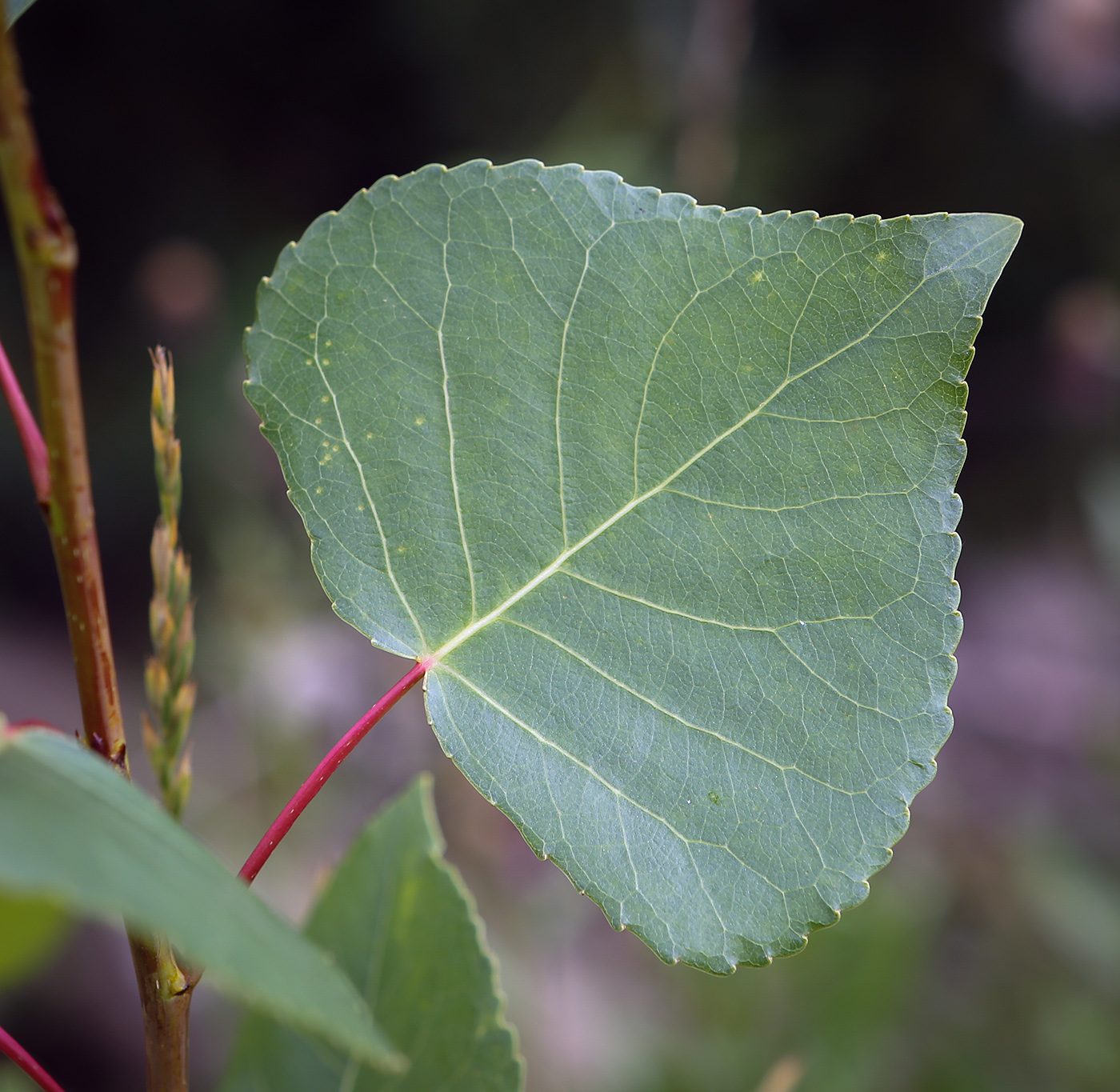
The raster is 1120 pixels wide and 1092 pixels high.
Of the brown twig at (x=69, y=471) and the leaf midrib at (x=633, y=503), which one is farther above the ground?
the leaf midrib at (x=633, y=503)

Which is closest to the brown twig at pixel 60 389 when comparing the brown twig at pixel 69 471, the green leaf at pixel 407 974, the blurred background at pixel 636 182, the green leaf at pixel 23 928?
the brown twig at pixel 69 471

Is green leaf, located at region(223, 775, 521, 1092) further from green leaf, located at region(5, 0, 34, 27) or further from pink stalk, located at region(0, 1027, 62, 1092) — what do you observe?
green leaf, located at region(5, 0, 34, 27)

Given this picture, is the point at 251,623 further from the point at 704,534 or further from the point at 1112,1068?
the point at 1112,1068

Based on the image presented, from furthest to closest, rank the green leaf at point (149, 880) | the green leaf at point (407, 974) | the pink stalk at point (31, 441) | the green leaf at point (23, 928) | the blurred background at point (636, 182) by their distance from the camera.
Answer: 1. the blurred background at point (636, 182)
2. the green leaf at point (23, 928)
3. the green leaf at point (407, 974)
4. the pink stalk at point (31, 441)
5. the green leaf at point (149, 880)

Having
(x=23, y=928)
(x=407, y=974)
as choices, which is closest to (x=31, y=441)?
(x=407, y=974)

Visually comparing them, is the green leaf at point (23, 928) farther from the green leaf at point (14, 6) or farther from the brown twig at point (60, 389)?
the green leaf at point (14, 6)

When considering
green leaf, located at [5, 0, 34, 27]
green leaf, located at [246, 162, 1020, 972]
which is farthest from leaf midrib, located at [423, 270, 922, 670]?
green leaf, located at [5, 0, 34, 27]

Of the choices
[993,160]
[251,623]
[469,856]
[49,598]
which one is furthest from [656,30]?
[49,598]
